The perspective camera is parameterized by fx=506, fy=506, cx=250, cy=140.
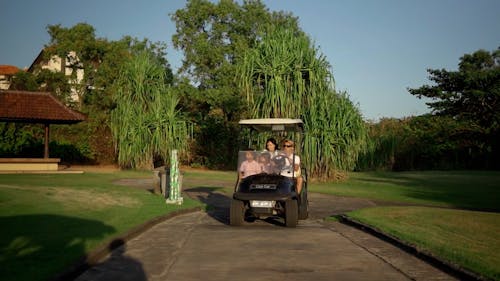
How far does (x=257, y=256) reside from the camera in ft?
24.9

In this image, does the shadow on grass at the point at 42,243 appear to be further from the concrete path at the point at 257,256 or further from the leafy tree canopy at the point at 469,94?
the leafy tree canopy at the point at 469,94

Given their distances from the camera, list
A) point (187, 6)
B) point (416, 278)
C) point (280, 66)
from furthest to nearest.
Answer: point (187, 6) < point (280, 66) < point (416, 278)

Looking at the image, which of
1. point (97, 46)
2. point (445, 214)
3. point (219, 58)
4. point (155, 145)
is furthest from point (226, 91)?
point (445, 214)

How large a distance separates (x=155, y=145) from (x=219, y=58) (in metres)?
14.5

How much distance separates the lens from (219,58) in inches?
1746

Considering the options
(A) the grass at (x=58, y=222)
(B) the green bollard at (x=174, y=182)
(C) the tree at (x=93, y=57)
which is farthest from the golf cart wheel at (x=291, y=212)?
(C) the tree at (x=93, y=57)

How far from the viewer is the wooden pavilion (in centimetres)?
2827

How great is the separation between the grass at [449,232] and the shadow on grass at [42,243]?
520 centimetres

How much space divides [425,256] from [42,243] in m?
5.76

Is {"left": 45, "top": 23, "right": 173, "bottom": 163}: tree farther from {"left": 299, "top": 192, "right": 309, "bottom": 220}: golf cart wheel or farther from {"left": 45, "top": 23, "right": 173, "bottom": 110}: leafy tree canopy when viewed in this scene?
{"left": 299, "top": 192, "right": 309, "bottom": 220}: golf cart wheel

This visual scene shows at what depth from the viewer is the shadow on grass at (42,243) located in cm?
594

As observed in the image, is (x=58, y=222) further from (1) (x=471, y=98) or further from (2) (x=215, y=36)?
(2) (x=215, y=36)

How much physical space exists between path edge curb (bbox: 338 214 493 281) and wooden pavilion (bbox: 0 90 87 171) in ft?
73.9

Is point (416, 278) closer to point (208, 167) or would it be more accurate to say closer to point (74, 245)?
point (74, 245)
